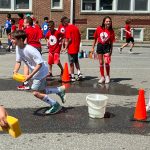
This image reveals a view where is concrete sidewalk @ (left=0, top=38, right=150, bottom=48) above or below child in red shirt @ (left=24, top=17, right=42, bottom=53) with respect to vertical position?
below

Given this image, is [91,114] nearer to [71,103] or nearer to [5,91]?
[71,103]

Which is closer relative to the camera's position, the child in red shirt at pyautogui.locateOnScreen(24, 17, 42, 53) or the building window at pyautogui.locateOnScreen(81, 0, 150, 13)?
the child in red shirt at pyautogui.locateOnScreen(24, 17, 42, 53)

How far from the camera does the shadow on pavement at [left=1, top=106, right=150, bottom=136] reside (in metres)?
7.14

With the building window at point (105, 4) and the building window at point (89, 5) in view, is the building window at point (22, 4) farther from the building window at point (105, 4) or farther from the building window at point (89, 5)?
the building window at point (105, 4)

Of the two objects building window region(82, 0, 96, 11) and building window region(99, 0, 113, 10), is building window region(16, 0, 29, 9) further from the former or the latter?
building window region(99, 0, 113, 10)

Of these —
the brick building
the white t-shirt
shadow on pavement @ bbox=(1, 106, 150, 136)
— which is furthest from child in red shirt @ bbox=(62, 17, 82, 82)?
the brick building

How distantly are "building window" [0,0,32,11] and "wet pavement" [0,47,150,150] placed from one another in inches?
616

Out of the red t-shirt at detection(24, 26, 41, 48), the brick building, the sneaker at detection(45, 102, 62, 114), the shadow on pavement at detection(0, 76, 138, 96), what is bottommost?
the shadow on pavement at detection(0, 76, 138, 96)

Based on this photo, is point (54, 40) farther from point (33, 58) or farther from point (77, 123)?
point (77, 123)

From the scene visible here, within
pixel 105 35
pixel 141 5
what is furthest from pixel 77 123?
pixel 141 5

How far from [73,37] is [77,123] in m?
4.94

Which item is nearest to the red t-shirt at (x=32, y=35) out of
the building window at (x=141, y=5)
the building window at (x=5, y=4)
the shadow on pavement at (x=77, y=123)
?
the shadow on pavement at (x=77, y=123)

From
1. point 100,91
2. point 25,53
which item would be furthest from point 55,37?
point 25,53

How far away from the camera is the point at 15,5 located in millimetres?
28141
